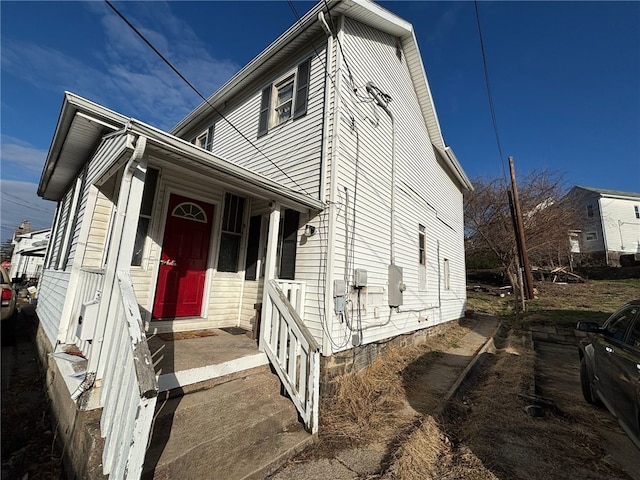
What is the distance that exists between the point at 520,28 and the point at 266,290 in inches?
371

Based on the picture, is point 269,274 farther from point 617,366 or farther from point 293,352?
point 617,366

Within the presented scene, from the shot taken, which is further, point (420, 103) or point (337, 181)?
point (420, 103)

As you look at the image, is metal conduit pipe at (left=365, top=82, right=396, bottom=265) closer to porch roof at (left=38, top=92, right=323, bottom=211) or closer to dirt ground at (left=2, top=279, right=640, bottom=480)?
porch roof at (left=38, top=92, right=323, bottom=211)

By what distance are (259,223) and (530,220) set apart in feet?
69.2

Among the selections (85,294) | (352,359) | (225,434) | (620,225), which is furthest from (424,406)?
(620,225)

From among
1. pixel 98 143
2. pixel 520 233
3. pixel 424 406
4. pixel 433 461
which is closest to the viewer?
pixel 433 461

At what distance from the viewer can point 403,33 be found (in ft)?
25.3

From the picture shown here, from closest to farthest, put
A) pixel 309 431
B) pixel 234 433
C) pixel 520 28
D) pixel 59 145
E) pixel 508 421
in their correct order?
1. pixel 234 433
2. pixel 309 431
3. pixel 508 421
4. pixel 59 145
5. pixel 520 28

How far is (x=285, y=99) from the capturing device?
6508 millimetres

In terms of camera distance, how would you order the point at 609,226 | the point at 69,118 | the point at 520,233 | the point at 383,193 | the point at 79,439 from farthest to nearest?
the point at 609,226 < the point at 520,233 < the point at 383,193 < the point at 69,118 < the point at 79,439

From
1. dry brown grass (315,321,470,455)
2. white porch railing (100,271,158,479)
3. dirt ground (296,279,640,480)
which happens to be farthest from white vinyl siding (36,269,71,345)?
dirt ground (296,279,640,480)

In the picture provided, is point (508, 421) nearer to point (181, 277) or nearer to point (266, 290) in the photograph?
point (266, 290)

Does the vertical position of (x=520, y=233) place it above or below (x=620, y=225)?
below

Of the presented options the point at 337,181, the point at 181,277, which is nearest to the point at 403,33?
the point at 337,181
